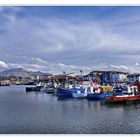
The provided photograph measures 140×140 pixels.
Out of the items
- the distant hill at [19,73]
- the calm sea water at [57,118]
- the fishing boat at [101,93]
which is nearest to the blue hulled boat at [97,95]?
the fishing boat at [101,93]

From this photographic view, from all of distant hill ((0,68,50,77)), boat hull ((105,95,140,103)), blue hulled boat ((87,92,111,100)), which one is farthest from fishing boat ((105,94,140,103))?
distant hill ((0,68,50,77))

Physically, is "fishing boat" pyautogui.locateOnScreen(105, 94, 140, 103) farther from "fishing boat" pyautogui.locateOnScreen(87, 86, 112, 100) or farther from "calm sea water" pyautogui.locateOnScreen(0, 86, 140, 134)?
"calm sea water" pyautogui.locateOnScreen(0, 86, 140, 134)

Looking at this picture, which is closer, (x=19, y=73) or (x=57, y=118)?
(x=57, y=118)

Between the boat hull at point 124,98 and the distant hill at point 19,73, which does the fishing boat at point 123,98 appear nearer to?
the boat hull at point 124,98

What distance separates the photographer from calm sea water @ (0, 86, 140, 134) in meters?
5.35

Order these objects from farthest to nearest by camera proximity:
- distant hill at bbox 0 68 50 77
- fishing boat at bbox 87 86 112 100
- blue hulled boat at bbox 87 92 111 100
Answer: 1. blue hulled boat at bbox 87 92 111 100
2. fishing boat at bbox 87 86 112 100
3. distant hill at bbox 0 68 50 77

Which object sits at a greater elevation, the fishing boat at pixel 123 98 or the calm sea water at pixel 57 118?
the fishing boat at pixel 123 98

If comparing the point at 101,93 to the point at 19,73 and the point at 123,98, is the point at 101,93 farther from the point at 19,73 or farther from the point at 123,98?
the point at 19,73

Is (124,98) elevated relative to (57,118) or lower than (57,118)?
elevated

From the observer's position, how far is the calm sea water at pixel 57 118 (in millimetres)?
5348

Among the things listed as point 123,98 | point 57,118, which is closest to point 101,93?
point 123,98

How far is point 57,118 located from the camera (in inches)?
223

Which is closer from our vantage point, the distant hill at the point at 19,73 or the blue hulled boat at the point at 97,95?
the distant hill at the point at 19,73
